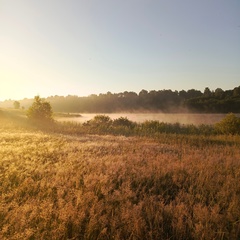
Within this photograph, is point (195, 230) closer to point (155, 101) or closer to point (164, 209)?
point (164, 209)

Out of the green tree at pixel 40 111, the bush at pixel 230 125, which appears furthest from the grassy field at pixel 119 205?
the green tree at pixel 40 111

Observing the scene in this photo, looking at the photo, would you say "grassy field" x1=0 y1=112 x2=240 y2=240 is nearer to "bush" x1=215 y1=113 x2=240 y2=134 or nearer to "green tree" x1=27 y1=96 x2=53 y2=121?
"bush" x1=215 y1=113 x2=240 y2=134

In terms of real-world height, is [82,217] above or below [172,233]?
above

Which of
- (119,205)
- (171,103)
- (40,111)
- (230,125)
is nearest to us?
(119,205)

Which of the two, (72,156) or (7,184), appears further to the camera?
(72,156)

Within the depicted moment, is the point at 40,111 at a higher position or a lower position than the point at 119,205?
higher

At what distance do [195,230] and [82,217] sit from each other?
1933 mm

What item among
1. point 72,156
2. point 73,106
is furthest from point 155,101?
point 72,156

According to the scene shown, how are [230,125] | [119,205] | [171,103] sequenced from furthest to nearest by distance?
[171,103] < [230,125] < [119,205]

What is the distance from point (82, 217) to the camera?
4152 millimetres

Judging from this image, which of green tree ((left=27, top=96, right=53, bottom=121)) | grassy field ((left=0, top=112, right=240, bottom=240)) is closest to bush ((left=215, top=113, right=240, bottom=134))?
grassy field ((left=0, top=112, right=240, bottom=240))

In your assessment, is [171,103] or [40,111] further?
[171,103]

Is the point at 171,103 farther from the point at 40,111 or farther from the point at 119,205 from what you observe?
the point at 119,205

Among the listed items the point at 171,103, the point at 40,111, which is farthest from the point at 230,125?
the point at 171,103
